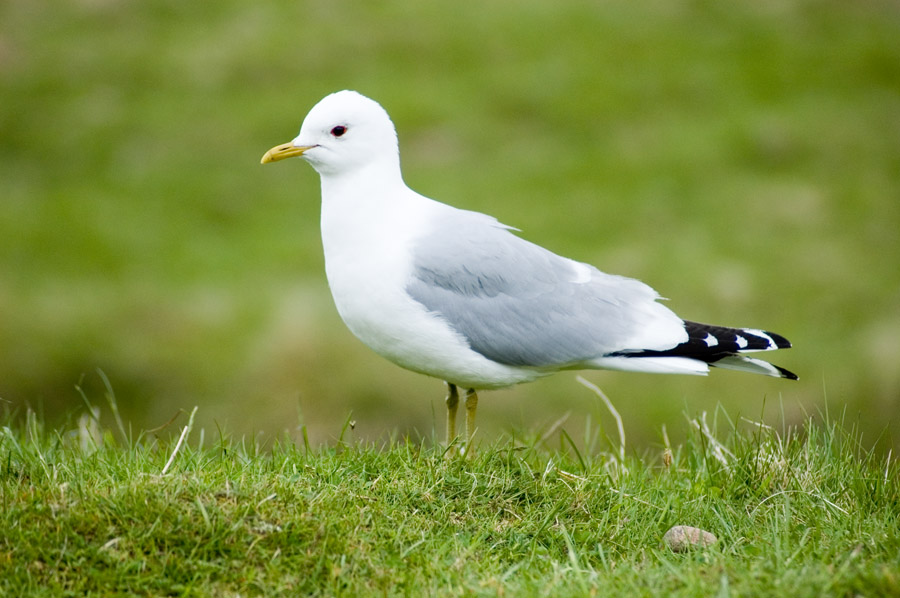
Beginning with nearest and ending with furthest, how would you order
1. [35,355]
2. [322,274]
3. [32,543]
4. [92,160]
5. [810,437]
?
[32,543] → [810,437] → [35,355] → [322,274] → [92,160]

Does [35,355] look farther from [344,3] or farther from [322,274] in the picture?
[344,3]

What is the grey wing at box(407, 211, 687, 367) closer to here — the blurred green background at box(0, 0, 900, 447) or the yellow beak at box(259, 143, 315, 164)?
the yellow beak at box(259, 143, 315, 164)

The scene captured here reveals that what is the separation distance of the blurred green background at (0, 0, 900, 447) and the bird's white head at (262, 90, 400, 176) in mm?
3911

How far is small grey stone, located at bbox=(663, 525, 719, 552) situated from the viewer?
397cm

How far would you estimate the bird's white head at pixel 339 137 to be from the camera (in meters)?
4.90

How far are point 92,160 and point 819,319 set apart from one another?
860cm

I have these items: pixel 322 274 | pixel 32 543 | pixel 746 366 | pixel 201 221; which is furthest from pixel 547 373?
pixel 201 221

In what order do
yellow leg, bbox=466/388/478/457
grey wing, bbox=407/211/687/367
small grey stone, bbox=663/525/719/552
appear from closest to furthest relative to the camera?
small grey stone, bbox=663/525/719/552, grey wing, bbox=407/211/687/367, yellow leg, bbox=466/388/478/457

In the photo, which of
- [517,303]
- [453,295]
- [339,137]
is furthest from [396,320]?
[339,137]

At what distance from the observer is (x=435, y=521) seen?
4004mm

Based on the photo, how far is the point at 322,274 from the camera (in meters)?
10.7

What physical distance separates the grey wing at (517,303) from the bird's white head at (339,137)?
54cm

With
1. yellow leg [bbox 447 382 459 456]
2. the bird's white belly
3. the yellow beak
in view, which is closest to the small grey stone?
the bird's white belly

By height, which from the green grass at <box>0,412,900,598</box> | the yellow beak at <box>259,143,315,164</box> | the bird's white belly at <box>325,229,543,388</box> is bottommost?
the green grass at <box>0,412,900,598</box>
